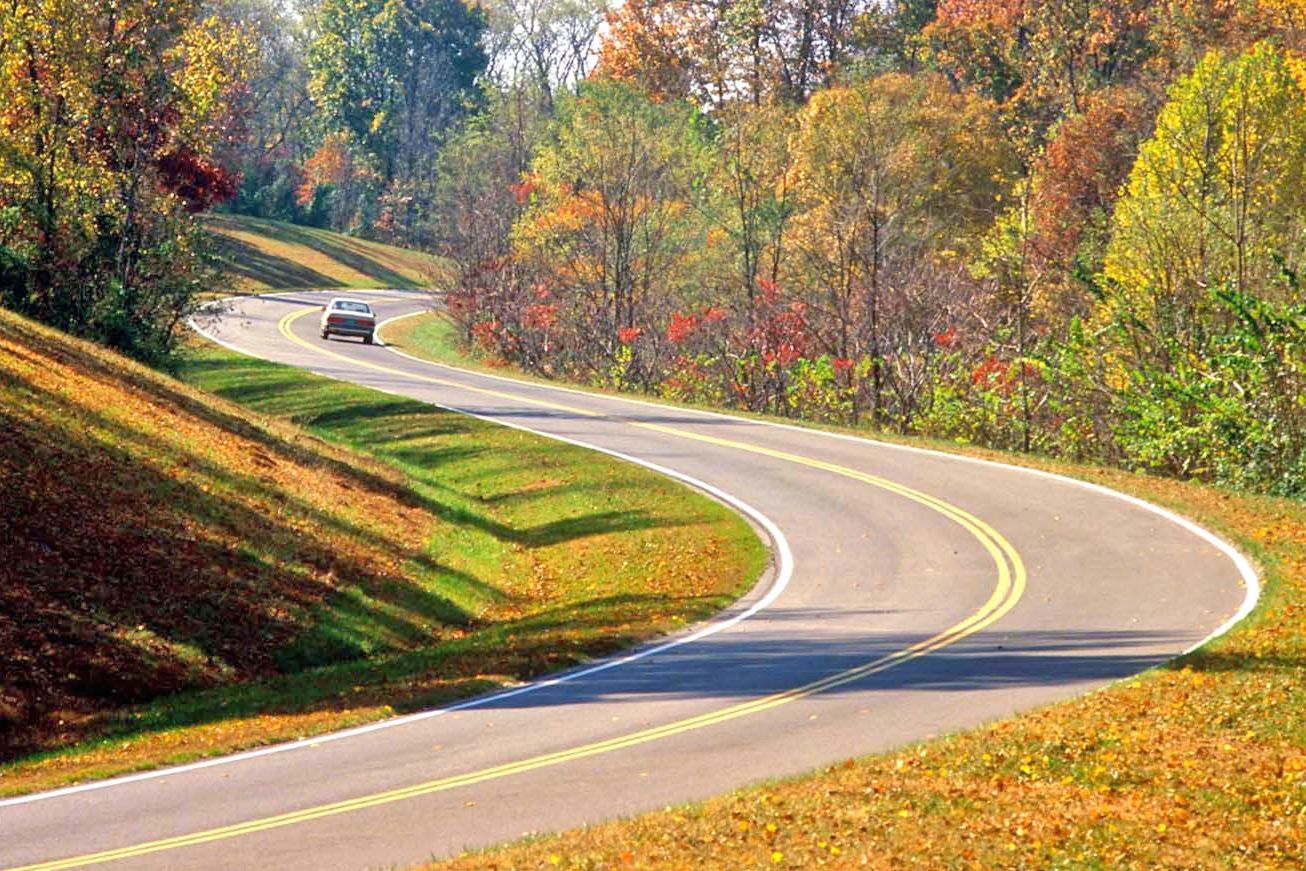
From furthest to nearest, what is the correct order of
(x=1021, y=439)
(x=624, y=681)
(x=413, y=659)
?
1. (x=1021, y=439)
2. (x=413, y=659)
3. (x=624, y=681)

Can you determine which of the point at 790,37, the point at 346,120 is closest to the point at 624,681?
the point at 790,37

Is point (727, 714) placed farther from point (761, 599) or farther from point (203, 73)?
point (203, 73)

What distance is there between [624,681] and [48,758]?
5578mm

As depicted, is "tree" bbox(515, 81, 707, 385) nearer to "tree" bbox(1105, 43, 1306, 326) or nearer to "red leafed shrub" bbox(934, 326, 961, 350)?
"red leafed shrub" bbox(934, 326, 961, 350)

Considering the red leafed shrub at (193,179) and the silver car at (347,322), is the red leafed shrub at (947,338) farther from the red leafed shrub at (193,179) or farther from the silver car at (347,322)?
the silver car at (347,322)

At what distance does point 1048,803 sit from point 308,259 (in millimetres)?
84206

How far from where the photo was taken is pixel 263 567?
21.5 m

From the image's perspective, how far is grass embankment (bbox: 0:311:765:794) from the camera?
640 inches

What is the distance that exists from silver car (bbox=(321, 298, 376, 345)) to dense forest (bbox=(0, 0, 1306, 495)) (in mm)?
3588

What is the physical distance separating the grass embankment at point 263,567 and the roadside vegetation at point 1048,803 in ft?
17.5

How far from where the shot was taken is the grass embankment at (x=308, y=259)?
84938 mm

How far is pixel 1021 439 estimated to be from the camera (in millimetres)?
36750

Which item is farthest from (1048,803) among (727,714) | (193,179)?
(193,179)

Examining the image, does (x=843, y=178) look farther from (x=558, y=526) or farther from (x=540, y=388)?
(x=558, y=526)
